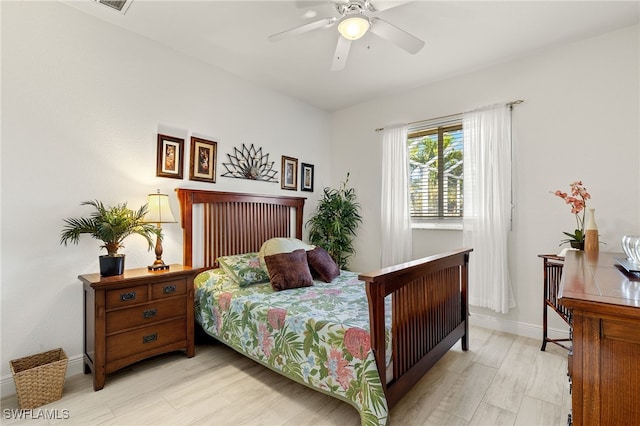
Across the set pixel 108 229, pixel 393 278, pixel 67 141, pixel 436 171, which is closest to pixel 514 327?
pixel 436 171

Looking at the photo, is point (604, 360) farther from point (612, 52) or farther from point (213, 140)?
point (213, 140)

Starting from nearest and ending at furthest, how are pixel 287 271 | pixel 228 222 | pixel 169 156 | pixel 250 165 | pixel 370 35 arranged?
pixel 370 35 < pixel 287 271 < pixel 169 156 < pixel 228 222 < pixel 250 165

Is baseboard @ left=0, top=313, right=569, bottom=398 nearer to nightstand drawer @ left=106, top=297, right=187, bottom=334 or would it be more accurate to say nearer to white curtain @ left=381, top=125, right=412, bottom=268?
nightstand drawer @ left=106, top=297, right=187, bottom=334

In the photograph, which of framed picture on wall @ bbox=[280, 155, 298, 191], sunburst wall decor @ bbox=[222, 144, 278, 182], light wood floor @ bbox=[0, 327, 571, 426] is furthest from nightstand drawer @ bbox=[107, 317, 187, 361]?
framed picture on wall @ bbox=[280, 155, 298, 191]

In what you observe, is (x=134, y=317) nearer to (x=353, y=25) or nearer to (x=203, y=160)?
(x=203, y=160)

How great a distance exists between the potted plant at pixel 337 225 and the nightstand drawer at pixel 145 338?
2055mm

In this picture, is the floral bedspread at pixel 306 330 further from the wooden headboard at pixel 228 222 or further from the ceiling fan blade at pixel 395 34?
the ceiling fan blade at pixel 395 34

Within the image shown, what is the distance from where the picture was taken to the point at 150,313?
2.29 metres

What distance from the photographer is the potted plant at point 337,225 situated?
4012 millimetres

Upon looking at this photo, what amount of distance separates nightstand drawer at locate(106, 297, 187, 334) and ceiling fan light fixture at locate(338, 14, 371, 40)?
2358 millimetres

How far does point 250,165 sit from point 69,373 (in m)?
2.39

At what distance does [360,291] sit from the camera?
8.56 ft

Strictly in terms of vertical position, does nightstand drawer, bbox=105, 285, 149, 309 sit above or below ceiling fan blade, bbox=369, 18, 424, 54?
below

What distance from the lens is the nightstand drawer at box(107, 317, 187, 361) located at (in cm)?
211
